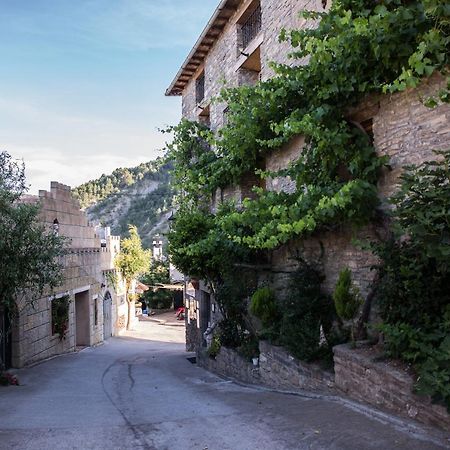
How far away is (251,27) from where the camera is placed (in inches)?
480

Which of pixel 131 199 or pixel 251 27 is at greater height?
pixel 131 199

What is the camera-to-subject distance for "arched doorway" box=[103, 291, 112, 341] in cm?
2186

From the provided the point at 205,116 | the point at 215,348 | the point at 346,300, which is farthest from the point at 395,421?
the point at 205,116

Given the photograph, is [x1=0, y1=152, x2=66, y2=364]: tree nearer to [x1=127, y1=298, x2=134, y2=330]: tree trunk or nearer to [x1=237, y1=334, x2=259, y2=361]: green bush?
[x1=237, y1=334, x2=259, y2=361]: green bush

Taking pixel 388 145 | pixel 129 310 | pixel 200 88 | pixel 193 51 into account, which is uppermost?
pixel 193 51

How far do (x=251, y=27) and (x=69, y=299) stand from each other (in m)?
9.84

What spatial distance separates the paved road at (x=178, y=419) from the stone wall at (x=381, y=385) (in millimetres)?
241

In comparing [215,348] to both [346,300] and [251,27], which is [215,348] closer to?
[346,300]

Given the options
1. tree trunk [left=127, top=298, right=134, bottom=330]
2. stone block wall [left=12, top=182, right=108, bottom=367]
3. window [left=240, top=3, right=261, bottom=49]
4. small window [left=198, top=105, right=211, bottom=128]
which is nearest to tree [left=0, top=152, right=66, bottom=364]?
stone block wall [left=12, top=182, right=108, bottom=367]

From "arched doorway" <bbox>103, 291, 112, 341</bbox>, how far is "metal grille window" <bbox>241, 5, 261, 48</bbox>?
13.4 meters

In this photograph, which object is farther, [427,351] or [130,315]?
[130,315]

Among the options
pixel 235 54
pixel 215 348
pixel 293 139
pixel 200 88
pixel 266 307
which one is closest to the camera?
pixel 266 307

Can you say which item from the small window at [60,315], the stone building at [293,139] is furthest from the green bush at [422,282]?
the small window at [60,315]

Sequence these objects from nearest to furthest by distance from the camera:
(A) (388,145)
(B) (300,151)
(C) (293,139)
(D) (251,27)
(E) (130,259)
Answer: (A) (388,145)
(B) (300,151)
(C) (293,139)
(D) (251,27)
(E) (130,259)
